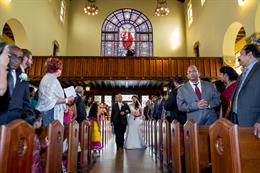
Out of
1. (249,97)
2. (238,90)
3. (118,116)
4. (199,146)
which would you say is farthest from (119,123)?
(249,97)

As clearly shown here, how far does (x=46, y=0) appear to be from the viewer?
424 inches

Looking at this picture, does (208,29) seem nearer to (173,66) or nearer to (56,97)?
(173,66)

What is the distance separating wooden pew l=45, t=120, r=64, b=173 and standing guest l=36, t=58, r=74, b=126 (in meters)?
0.84

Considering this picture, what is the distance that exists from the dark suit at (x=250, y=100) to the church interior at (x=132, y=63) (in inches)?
15.2

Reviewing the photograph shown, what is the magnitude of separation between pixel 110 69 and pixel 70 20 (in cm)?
619

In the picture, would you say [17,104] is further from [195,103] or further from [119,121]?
[119,121]

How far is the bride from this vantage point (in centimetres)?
706

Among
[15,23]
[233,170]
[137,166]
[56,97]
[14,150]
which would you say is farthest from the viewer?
[15,23]

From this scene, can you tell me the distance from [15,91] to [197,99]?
2.29 meters

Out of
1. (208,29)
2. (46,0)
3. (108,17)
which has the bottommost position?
(208,29)

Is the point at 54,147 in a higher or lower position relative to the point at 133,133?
higher

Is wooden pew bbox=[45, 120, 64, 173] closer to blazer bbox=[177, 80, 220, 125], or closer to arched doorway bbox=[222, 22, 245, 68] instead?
blazer bbox=[177, 80, 220, 125]

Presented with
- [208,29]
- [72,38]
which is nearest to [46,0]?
[72,38]

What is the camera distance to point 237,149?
1.21 meters
